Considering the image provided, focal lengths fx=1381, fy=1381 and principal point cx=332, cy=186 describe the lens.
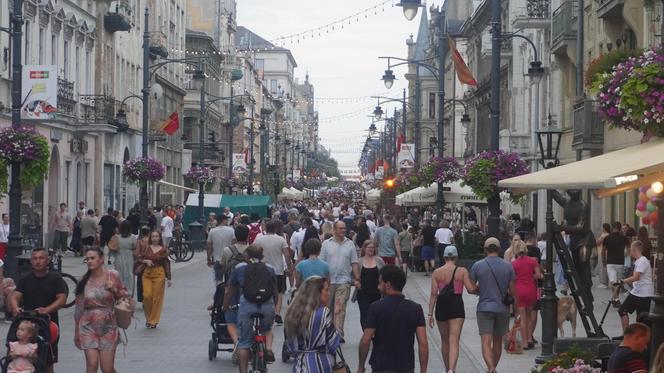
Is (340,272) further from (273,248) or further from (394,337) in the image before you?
(394,337)

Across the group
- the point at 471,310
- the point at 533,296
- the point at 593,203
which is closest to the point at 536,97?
the point at 593,203

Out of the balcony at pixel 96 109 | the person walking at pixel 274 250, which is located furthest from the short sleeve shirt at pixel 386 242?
the balcony at pixel 96 109

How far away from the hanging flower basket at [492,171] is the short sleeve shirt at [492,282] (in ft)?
35.8

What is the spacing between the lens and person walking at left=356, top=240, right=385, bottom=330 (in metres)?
17.6

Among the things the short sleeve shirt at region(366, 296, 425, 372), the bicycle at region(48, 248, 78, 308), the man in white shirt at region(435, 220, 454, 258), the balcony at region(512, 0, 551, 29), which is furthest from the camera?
the balcony at region(512, 0, 551, 29)

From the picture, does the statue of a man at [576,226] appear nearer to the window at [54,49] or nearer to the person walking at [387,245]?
the person walking at [387,245]

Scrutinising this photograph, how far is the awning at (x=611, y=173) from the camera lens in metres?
10.3

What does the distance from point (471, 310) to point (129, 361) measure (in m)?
9.28

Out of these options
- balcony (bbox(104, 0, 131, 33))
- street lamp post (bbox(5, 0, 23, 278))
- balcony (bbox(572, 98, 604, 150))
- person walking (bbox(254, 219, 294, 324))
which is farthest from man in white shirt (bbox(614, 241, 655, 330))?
balcony (bbox(104, 0, 131, 33))

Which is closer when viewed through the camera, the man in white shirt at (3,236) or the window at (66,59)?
the man in white shirt at (3,236)

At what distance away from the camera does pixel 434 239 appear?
115 ft

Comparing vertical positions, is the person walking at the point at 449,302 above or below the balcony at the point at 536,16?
below

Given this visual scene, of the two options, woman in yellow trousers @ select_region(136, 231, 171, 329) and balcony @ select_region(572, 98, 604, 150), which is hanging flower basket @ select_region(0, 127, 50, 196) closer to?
woman in yellow trousers @ select_region(136, 231, 171, 329)

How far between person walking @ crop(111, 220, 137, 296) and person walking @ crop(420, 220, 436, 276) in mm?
14344
